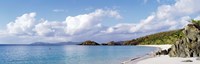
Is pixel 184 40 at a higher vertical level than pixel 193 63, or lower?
higher

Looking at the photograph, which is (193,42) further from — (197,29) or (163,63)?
(163,63)

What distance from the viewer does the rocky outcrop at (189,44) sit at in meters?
60.3

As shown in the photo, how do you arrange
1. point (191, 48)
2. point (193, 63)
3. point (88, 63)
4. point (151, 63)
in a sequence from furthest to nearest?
point (191, 48), point (88, 63), point (151, 63), point (193, 63)

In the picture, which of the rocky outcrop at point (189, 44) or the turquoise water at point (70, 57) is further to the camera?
the turquoise water at point (70, 57)

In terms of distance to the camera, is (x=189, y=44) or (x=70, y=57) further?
(x=70, y=57)

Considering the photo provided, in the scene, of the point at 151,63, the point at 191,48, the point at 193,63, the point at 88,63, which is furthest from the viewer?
the point at 191,48

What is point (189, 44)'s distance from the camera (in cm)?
6166

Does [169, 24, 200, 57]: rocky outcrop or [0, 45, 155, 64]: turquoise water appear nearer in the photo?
[169, 24, 200, 57]: rocky outcrop

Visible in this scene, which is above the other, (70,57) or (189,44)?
(189,44)

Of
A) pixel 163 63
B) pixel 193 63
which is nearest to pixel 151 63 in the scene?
pixel 163 63

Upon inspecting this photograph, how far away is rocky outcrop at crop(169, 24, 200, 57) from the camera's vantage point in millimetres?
60312

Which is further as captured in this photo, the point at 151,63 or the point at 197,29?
the point at 197,29

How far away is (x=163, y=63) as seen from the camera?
46281 mm

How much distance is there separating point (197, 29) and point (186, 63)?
19.4 meters
